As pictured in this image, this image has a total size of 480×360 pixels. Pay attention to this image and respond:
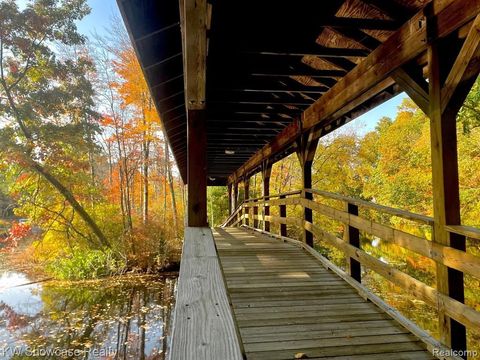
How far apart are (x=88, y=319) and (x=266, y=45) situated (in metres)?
8.62

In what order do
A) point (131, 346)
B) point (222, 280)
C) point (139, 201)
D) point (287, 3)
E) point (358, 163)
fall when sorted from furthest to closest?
point (139, 201)
point (358, 163)
point (131, 346)
point (287, 3)
point (222, 280)

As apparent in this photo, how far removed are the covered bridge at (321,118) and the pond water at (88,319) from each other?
455 cm

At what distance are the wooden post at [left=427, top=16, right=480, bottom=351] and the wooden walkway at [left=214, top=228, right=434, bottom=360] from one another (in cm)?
31

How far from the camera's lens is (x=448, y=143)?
243 cm

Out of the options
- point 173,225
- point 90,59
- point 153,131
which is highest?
point 90,59

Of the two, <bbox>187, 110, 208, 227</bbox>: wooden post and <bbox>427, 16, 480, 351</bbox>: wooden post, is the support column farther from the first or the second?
<bbox>187, 110, 208, 227</bbox>: wooden post

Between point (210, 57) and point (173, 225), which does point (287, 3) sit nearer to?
point (210, 57)

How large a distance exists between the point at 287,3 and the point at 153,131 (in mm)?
15802

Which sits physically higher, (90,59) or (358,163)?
(90,59)

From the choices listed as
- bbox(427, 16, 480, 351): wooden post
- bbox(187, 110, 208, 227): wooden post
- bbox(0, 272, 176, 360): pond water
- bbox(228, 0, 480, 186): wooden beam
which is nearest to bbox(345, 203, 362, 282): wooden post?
bbox(228, 0, 480, 186): wooden beam

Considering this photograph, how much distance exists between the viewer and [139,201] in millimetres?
20359

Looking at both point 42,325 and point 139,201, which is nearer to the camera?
point 42,325

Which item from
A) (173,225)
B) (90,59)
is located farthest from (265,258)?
(90,59)

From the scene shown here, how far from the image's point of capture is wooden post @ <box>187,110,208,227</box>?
9.84 ft
